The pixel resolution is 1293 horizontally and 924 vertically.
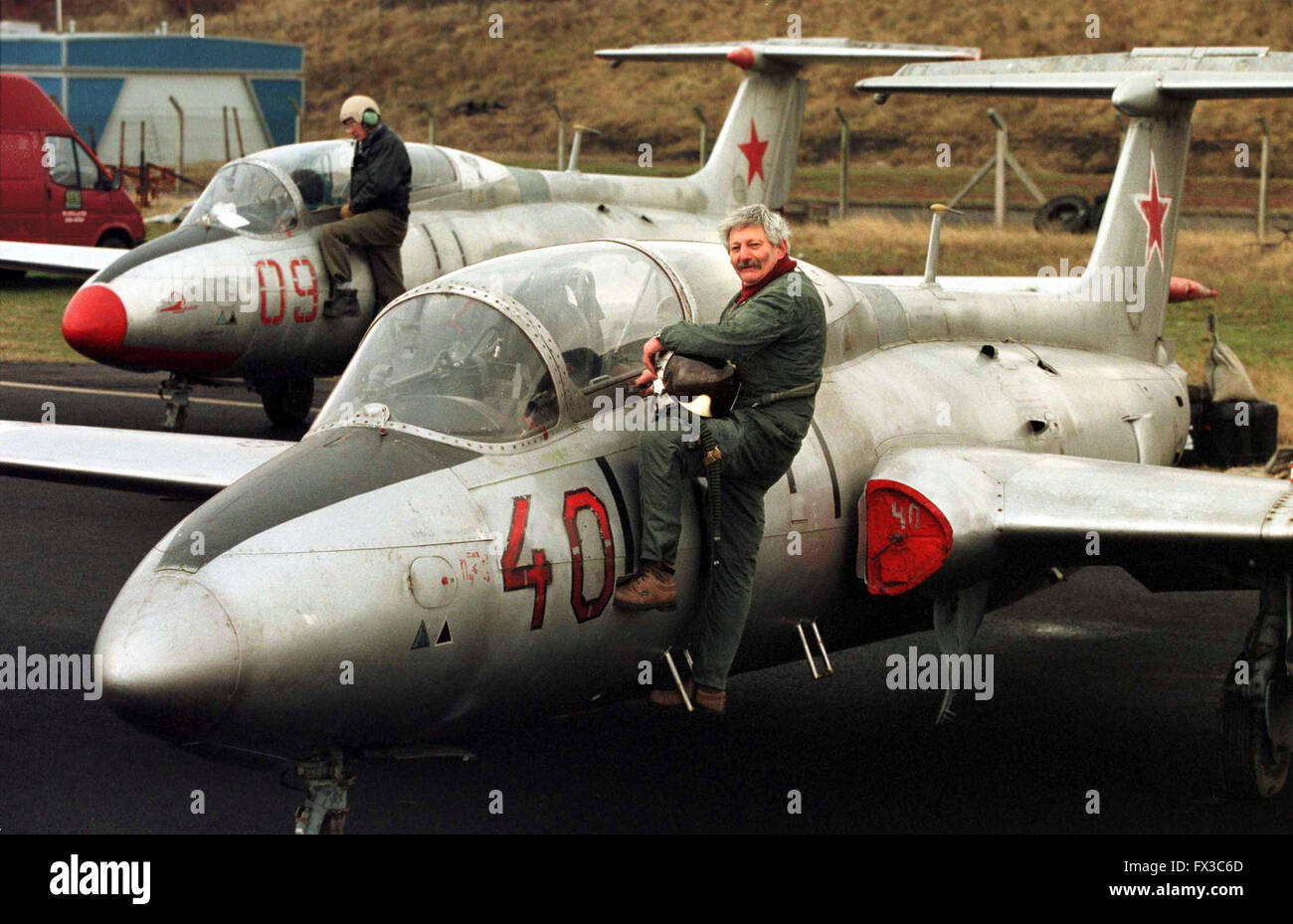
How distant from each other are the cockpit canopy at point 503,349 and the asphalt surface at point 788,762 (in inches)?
52.2

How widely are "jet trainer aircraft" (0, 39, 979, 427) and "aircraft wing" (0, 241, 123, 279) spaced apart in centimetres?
90

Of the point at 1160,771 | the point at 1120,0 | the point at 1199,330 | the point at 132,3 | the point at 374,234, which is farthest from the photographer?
the point at 132,3

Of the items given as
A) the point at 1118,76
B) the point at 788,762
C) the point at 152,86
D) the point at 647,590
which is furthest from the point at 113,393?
the point at 152,86

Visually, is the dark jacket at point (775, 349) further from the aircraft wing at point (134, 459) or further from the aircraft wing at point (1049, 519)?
the aircraft wing at point (134, 459)

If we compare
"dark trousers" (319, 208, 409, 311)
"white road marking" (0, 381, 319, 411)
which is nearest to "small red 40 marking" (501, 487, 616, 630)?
"dark trousers" (319, 208, 409, 311)

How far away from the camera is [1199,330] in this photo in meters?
22.8

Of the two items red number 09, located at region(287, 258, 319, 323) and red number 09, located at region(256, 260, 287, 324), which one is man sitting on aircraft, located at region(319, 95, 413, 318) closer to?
red number 09, located at region(287, 258, 319, 323)

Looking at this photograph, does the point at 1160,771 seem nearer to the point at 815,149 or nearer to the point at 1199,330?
the point at 1199,330

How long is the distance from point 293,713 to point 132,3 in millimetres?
91852

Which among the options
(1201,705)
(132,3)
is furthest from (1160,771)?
(132,3)

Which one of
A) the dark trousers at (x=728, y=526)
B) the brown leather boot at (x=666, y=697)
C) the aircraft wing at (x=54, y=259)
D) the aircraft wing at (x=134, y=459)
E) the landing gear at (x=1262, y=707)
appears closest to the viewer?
the dark trousers at (x=728, y=526)

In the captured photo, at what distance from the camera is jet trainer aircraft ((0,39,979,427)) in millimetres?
14062

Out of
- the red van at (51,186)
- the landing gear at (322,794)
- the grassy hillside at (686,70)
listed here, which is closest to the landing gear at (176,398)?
the landing gear at (322,794)

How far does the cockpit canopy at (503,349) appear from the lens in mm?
6594
